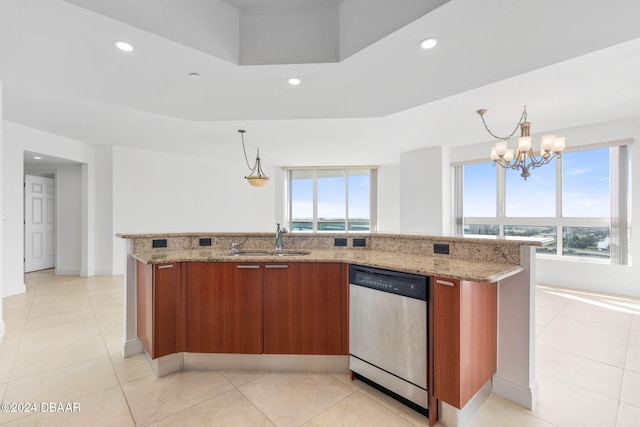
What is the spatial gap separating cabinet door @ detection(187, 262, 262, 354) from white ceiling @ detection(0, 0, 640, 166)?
1515 millimetres

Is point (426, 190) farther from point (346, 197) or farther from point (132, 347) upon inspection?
point (132, 347)

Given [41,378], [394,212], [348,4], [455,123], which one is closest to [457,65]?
[348,4]

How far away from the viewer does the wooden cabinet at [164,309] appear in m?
1.98

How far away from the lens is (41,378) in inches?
79.7

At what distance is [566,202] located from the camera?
459cm

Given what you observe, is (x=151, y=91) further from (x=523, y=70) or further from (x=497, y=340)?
(x=497, y=340)

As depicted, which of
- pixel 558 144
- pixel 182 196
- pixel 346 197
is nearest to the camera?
pixel 558 144

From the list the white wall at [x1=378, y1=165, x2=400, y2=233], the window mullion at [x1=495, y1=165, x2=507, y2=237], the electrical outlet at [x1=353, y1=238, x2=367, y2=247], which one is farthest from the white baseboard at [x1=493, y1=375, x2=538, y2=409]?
the white wall at [x1=378, y1=165, x2=400, y2=233]

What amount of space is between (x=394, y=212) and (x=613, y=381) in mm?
5702

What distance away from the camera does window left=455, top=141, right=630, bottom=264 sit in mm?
4145

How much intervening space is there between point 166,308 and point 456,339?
193 centimetres

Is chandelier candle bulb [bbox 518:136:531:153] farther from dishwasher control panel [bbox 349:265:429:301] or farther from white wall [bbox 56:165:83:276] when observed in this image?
white wall [bbox 56:165:83:276]

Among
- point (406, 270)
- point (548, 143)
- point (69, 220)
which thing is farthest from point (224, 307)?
point (69, 220)

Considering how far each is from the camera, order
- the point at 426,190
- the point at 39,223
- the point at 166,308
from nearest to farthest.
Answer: the point at 166,308 < the point at 39,223 < the point at 426,190
